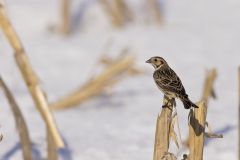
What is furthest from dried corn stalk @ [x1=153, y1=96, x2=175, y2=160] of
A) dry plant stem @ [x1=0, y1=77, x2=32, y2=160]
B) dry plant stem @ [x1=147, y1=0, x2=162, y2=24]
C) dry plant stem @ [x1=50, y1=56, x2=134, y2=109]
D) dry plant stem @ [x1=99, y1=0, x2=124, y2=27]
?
dry plant stem @ [x1=147, y1=0, x2=162, y2=24]

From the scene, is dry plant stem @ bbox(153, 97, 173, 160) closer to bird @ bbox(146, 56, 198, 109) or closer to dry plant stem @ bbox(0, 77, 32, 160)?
bird @ bbox(146, 56, 198, 109)

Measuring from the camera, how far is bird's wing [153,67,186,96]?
3562 millimetres

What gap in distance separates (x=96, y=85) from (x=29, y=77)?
2.26 meters

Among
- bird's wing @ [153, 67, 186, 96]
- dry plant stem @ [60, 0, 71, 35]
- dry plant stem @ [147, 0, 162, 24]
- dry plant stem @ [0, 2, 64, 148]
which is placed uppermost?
dry plant stem @ [147, 0, 162, 24]

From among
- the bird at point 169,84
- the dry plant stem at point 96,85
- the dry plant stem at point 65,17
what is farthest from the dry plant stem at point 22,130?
the dry plant stem at point 65,17

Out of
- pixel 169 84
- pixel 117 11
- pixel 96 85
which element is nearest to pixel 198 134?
pixel 169 84

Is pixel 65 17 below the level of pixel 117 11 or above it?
below

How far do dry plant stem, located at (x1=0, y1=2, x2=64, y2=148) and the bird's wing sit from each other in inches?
26.7

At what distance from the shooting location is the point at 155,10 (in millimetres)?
9852

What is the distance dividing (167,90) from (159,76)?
0.11 meters

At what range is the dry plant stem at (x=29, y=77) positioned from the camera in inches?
162

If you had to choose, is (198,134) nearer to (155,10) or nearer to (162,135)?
(162,135)

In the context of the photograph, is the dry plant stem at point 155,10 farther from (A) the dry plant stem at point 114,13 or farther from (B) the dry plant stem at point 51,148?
→ (B) the dry plant stem at point 51,148

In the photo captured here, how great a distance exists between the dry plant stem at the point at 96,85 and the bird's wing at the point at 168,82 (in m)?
2.68
